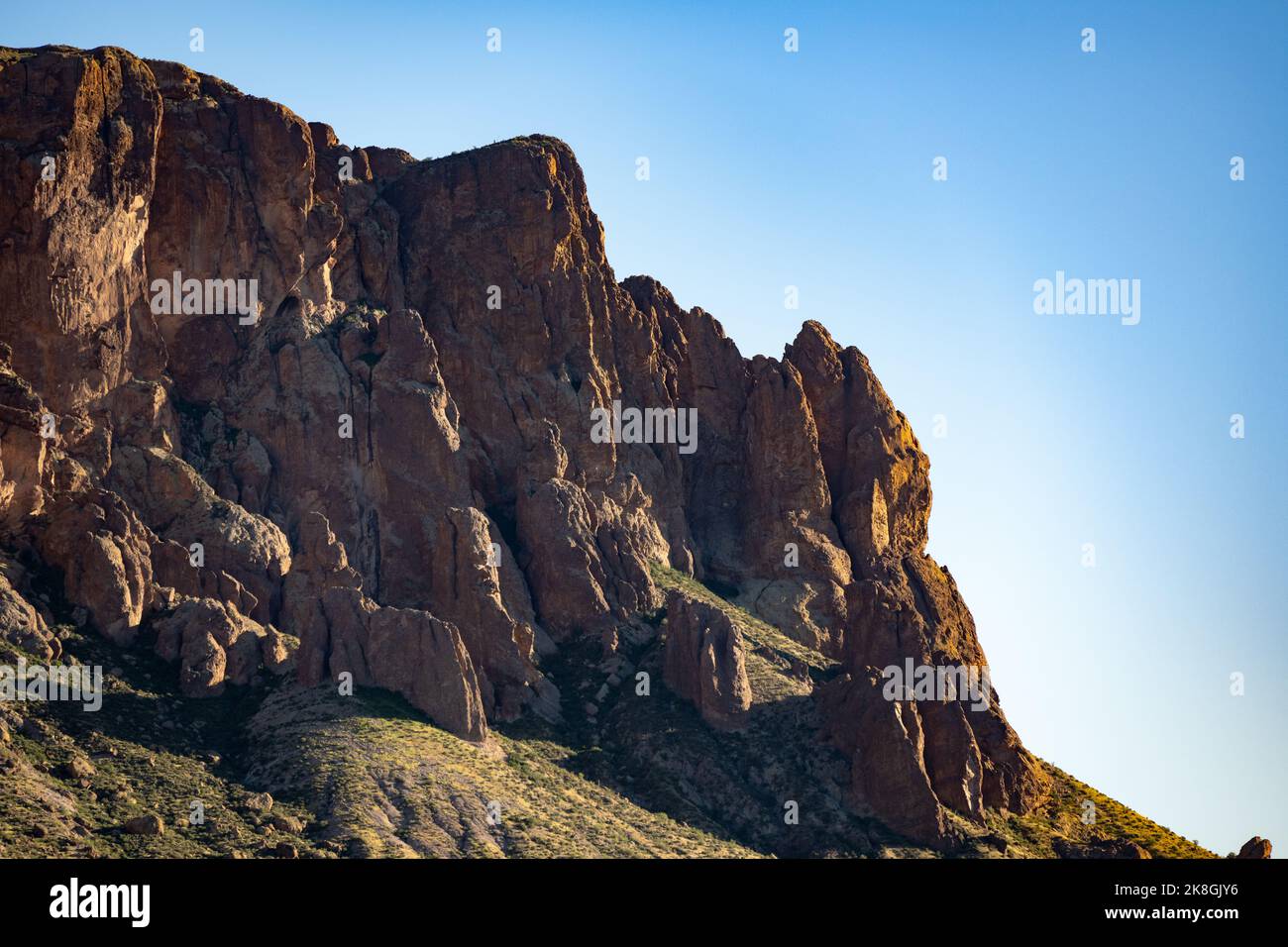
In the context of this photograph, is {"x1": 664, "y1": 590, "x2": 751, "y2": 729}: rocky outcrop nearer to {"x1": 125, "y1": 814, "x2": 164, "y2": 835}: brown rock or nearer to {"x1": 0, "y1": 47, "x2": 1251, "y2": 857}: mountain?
{"x1": 0, "y1": 47, "x2": 1251, "y2": 857}: mountain

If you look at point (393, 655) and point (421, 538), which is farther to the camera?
point (421, 538)

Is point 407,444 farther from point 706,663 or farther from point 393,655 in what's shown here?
point 706,663

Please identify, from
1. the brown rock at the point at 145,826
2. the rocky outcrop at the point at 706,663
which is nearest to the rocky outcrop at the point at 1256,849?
the rocky outcrop at the point at 706,663

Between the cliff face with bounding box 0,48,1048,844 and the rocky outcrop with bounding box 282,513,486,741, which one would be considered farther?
the cliff face with bounding box 0,48,1048,844

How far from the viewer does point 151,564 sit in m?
113

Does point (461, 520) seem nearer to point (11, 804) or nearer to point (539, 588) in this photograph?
point (539, 588)

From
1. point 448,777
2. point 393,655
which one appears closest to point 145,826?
point 448,777

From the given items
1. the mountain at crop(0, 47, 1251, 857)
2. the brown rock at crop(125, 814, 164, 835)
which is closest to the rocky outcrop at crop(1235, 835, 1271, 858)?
the mountain at crop(0, 47, 1251, 857)

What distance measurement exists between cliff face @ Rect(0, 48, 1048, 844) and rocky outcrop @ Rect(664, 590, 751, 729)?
10.3 inches

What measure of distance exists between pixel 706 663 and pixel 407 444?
24880mm

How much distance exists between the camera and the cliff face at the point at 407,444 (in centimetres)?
11238

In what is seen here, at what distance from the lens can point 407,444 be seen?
12900 centimetres

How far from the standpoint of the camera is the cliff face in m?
112

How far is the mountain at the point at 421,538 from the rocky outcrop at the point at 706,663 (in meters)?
0.26
